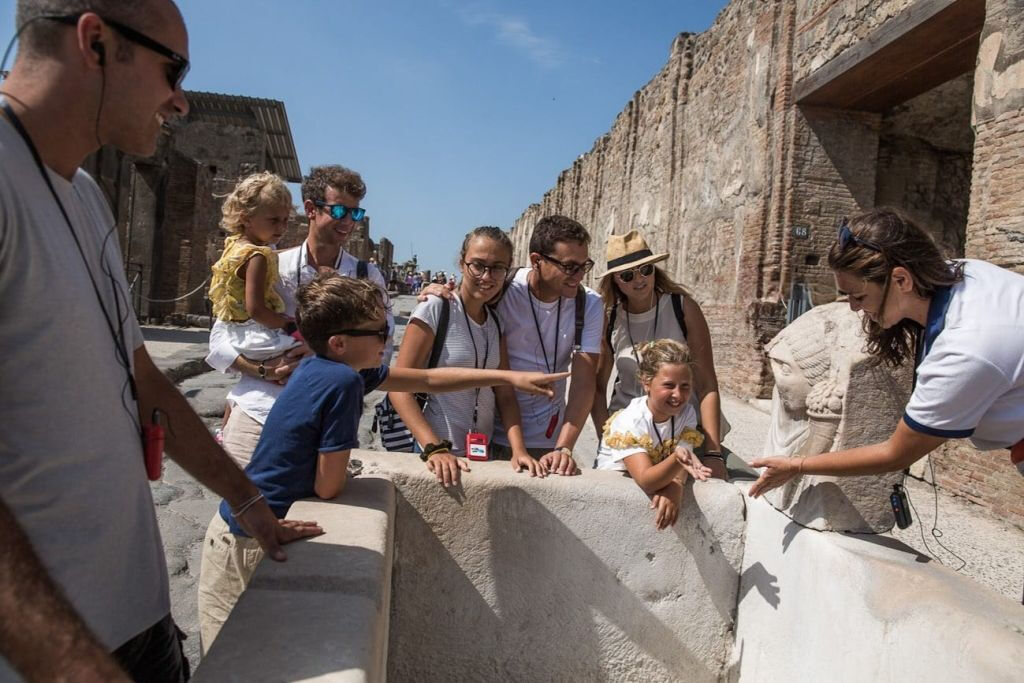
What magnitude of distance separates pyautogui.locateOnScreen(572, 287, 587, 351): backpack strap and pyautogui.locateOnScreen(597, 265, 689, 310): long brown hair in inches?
8.0

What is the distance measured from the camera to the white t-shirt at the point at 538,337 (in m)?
3.09

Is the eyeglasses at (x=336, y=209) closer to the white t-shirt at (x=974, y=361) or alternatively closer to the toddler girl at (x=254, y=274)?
the toddler girl at (x=254, y=274)

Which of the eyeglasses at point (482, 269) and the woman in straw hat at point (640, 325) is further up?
the eyeglasses at point (482, 269)

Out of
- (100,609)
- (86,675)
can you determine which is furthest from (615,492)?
(86,675)

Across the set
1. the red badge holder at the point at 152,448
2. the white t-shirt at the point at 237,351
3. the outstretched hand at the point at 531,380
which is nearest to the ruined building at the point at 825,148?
the outstretched hand at the point at 531,380

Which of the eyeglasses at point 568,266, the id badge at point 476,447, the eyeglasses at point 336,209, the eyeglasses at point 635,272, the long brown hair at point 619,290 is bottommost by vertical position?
the id badge at point 476,447

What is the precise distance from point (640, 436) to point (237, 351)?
1.58 meters

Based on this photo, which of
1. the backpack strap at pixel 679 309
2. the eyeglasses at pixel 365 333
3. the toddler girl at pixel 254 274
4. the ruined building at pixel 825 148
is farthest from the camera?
the ruined building at pixel 825 148

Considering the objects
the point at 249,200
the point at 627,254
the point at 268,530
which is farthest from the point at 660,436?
the point at 249,200

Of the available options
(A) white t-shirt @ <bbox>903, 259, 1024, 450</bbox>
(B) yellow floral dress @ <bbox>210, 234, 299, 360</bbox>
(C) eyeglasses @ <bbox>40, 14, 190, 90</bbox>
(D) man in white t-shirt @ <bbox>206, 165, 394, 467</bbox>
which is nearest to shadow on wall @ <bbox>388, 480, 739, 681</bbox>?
(D) man in white t-shirt @ <bbox>206, 165, 394, 467</bbox>

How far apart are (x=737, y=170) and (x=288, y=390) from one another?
32.7 ft

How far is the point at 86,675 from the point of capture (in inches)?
33.6

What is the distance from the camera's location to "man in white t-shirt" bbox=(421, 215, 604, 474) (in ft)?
9.93

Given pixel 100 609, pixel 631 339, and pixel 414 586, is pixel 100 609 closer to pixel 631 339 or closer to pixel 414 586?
pixel 414 586
